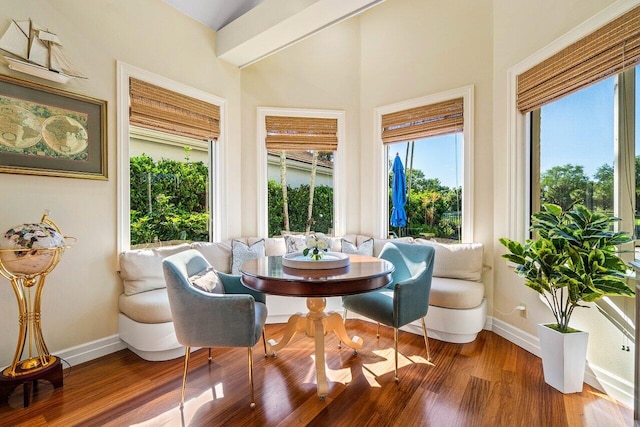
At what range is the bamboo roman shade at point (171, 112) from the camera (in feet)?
9.46

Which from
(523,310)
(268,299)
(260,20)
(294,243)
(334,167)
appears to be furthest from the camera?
(334,167)

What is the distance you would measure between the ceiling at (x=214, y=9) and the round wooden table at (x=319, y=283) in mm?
2728

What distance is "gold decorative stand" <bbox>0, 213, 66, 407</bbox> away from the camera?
196 centimetres

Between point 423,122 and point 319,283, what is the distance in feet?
8.53

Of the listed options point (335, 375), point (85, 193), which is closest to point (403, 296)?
point (335, 375)

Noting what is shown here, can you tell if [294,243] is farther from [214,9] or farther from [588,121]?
[588,121]

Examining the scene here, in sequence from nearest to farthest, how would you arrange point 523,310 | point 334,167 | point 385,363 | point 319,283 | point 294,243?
point 319,283
point 385,363
point 523,310
point 294,243
point 334,167

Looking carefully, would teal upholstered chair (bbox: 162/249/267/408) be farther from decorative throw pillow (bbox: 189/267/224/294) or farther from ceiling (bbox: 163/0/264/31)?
ceiling (bbox: 163/0/264/31)

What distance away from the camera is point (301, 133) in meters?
3.96

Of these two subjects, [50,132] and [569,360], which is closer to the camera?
[569,360]

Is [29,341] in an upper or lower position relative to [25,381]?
upper

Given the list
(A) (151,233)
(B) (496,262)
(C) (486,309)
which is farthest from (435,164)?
(A) (151,233)

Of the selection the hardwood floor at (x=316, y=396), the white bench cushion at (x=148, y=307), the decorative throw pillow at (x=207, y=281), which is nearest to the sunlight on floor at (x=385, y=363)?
the hardwood floor at (x=316, y=396)

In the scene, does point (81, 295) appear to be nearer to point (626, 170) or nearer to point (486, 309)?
point (486, 309)
